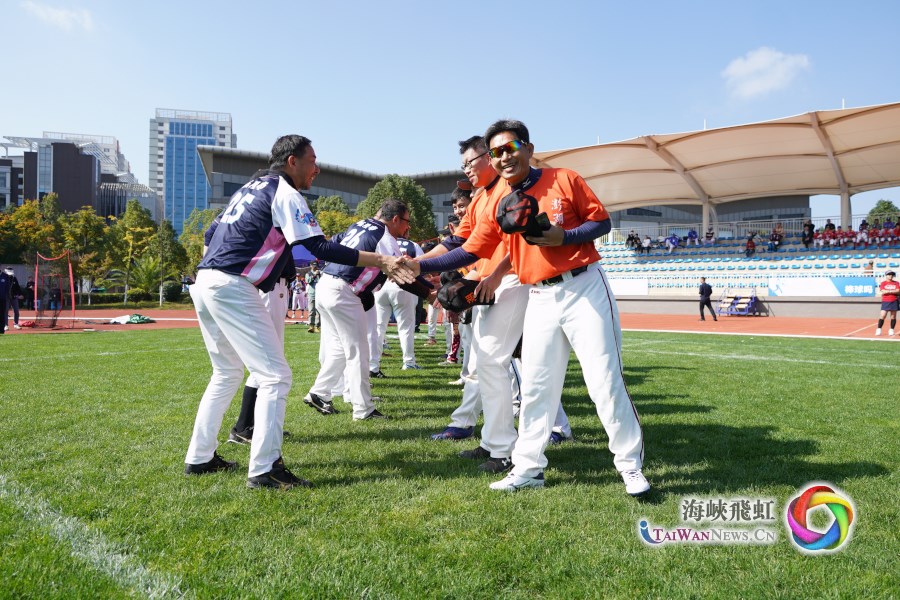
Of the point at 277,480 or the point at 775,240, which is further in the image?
the point at 775,240

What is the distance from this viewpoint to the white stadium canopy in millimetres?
26328

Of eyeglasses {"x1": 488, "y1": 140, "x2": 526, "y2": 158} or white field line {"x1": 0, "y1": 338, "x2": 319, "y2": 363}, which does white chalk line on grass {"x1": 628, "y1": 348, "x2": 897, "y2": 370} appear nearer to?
eyeglasses {"x1": 488, "y1": 140, "x2": 526, "y2": 158}

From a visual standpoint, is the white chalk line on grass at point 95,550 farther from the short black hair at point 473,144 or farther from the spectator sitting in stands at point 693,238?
the spectator sitting in stands at point 693,238

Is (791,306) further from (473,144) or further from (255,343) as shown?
(255,343)

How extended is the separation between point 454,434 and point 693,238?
33.2m

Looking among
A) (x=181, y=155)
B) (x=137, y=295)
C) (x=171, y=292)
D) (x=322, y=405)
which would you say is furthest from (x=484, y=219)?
(x=181, y=155)

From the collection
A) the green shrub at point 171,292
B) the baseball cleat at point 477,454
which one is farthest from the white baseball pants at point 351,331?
the green shrub at point 171,292

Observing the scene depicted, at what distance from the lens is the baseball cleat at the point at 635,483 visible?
3.27 m

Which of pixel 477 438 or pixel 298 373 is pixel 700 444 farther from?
pixel 298 373

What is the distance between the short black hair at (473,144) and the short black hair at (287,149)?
1.27 meters

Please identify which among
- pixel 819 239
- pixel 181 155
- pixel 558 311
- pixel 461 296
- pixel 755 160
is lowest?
pixel 558 311

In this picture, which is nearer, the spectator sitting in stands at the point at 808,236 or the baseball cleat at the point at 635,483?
the baseball cleat at the point at 635,483

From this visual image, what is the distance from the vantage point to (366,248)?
5.67 metres

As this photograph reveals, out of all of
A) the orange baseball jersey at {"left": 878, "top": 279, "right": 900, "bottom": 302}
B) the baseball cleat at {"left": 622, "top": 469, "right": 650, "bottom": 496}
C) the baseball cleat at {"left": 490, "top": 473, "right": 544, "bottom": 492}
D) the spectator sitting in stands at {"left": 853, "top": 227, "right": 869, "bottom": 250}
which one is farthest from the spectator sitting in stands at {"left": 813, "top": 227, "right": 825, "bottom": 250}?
the baseball cleat at {"left": 490, "top": 473, "right": 544, "bottom": 492}
